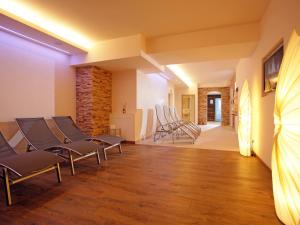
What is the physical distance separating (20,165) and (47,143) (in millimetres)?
1378

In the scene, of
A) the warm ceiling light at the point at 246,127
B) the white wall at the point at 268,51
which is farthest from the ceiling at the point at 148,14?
the warm ceiling light at the point at 246,127

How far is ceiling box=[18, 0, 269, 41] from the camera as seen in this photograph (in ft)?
9.74

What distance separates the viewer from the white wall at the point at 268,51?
2.14m

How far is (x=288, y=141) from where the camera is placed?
4.69 ft

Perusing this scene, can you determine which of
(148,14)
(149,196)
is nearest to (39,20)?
(148,14)

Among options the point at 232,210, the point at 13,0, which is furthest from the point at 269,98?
the point at 13,0

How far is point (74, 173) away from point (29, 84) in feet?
7.85

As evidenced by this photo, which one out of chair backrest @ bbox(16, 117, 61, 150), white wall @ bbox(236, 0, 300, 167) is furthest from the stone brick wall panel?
white wall @ bbox(236, 0, 300, 167)

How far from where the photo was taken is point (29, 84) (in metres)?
3.91

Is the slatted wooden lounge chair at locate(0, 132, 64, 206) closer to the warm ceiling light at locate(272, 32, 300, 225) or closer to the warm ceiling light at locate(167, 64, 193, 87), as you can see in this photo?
the warm ceiling light at locate(272, 32, 300, 225)

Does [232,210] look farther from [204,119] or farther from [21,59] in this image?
[204,119]

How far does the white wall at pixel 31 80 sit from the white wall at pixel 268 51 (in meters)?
4.64

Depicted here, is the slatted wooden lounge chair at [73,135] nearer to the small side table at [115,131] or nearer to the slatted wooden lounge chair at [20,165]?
the slatted wooden lounge chair at [20,165]

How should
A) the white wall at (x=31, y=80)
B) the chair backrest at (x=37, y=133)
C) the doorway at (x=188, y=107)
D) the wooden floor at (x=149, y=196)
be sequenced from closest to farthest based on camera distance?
the wooden floor at (x=149, y=196) → the chair backrest at (x=37, y=133) → the white wall at (x=31, y=80) → the doorway at (x=188, y=107)
